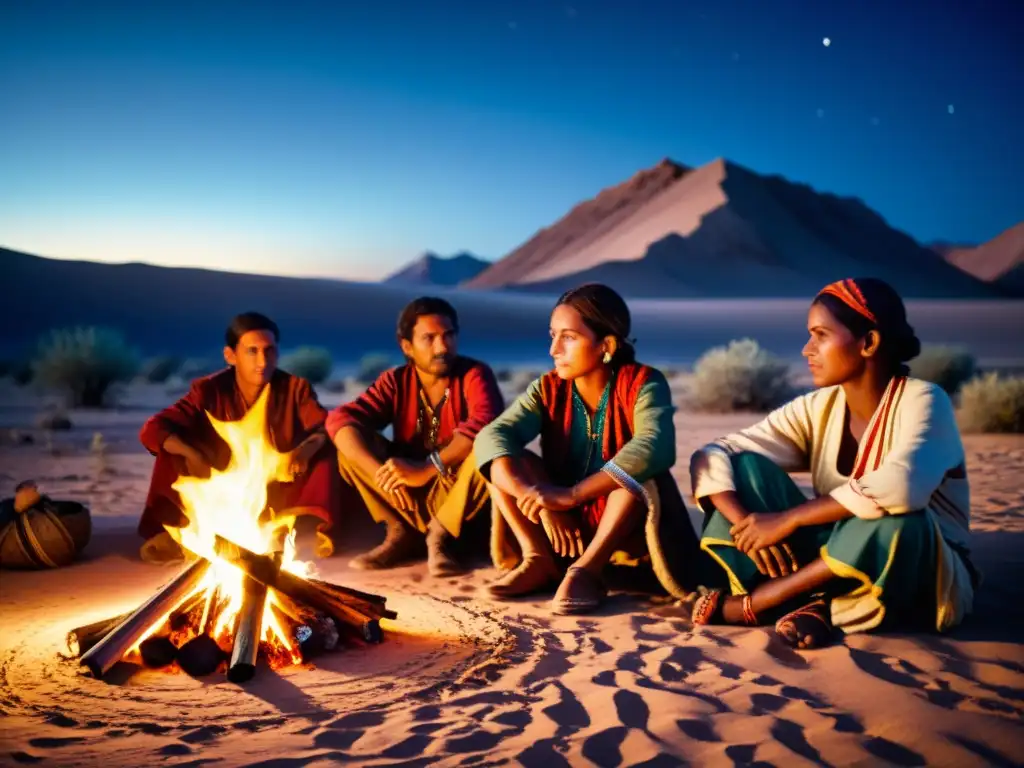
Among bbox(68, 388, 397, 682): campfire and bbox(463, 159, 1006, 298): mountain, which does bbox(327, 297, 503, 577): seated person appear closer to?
bbox(68, 388, 397, 682): campfire

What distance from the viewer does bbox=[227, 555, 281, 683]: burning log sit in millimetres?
3848

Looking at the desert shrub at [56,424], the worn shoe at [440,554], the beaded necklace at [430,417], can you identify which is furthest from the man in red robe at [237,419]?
the desert shrub at [56,424]

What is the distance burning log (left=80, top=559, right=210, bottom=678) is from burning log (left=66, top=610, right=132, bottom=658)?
8 centimetres

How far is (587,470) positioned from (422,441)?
1.38 m

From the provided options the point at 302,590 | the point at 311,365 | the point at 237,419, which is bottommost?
the point at 302,590

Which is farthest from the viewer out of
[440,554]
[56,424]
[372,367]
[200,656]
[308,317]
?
[308,317]

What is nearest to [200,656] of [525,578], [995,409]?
[525,578]

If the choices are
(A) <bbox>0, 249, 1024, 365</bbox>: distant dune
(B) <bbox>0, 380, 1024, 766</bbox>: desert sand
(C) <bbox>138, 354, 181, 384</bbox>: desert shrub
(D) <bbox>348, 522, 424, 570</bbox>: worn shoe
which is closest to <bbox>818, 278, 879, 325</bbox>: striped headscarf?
(B) <bbox>0, 380, 1024, 766</bbox>: desert sand

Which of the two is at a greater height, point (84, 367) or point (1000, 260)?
point (1000, 260)

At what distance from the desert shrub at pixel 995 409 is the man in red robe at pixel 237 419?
891cm

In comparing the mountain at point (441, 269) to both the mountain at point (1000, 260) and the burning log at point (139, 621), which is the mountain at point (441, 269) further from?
the burning log at point (139, 621)

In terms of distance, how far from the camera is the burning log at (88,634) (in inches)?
162

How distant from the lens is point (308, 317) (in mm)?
43406

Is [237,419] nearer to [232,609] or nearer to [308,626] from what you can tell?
[232,609]
